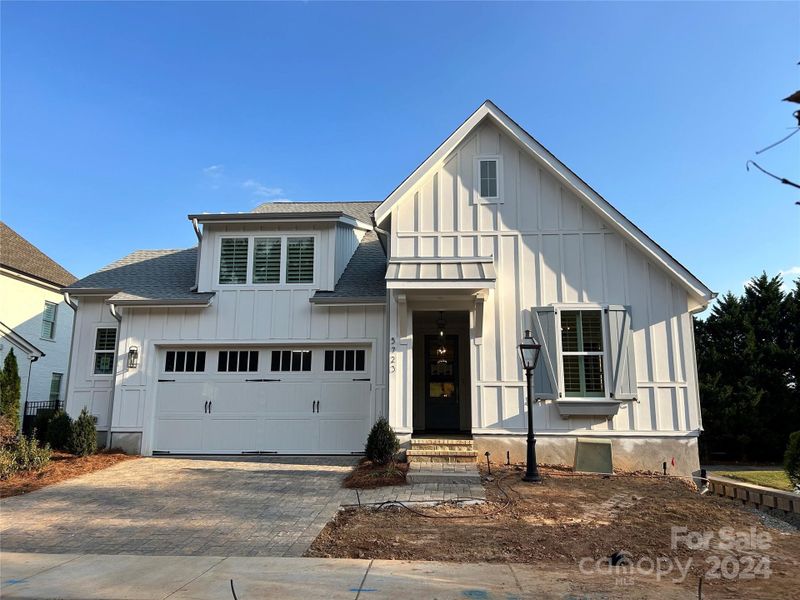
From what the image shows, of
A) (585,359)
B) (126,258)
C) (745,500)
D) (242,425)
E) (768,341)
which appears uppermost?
(126,258)

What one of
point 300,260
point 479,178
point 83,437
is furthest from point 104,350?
point 479,178

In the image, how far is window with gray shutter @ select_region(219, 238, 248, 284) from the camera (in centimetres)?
1204

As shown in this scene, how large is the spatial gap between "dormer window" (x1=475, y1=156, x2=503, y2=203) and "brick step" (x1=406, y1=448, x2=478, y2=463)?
505 centimetres

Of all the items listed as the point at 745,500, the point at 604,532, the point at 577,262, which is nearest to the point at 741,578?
the point at 604,532

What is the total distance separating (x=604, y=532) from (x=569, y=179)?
6.90 metres

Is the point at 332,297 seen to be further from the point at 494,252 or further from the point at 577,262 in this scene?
the point at 577,262

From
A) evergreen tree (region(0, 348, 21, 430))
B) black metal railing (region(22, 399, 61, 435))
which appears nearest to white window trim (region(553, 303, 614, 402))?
evergreen tree (region(0, 348, 21, 430))

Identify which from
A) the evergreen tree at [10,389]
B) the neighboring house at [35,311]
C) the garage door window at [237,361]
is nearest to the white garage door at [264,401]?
the garage door window at [237,361]

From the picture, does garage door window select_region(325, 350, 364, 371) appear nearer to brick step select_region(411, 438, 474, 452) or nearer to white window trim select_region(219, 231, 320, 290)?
white window trim select_region(219, 231, 320, 290)

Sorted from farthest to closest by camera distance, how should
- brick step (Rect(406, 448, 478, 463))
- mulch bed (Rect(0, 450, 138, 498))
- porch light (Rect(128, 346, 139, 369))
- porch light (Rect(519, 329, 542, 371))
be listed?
porch light (Rect(128, 346, 139, 369))
brick step (Rect(406, 448, 478, 463))
porch light (Rect(519, 329, 542, 371))
mulch bed (Rect(0, 450, 138, 498))

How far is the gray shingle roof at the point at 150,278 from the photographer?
11.8 m

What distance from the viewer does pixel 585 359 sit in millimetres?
10211

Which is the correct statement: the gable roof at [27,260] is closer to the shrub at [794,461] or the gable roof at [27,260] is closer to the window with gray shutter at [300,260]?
the window with gray shutter at [300,260]

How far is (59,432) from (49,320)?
42.8ft
